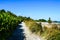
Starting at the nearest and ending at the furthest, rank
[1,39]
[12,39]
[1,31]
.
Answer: [1,39] → [1,31] → [12,39]

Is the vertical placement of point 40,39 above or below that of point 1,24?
below

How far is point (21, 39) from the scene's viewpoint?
2033cm

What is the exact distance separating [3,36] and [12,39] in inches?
91.7

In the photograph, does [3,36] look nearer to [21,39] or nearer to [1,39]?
[1,39]

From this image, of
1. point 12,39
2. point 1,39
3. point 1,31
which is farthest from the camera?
point 12,39

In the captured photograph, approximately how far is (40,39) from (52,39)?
288 centimetres

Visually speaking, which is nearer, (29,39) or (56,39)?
(56,39)

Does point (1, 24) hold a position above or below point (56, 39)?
above

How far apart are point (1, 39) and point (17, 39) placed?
144 inches

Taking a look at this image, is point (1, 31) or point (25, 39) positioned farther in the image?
point (25, 39)

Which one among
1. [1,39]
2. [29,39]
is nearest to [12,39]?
[29,39]

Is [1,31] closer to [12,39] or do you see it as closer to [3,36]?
[3,36]

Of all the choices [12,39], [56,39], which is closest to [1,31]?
[12,39]

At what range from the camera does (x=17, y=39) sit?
20.3m
